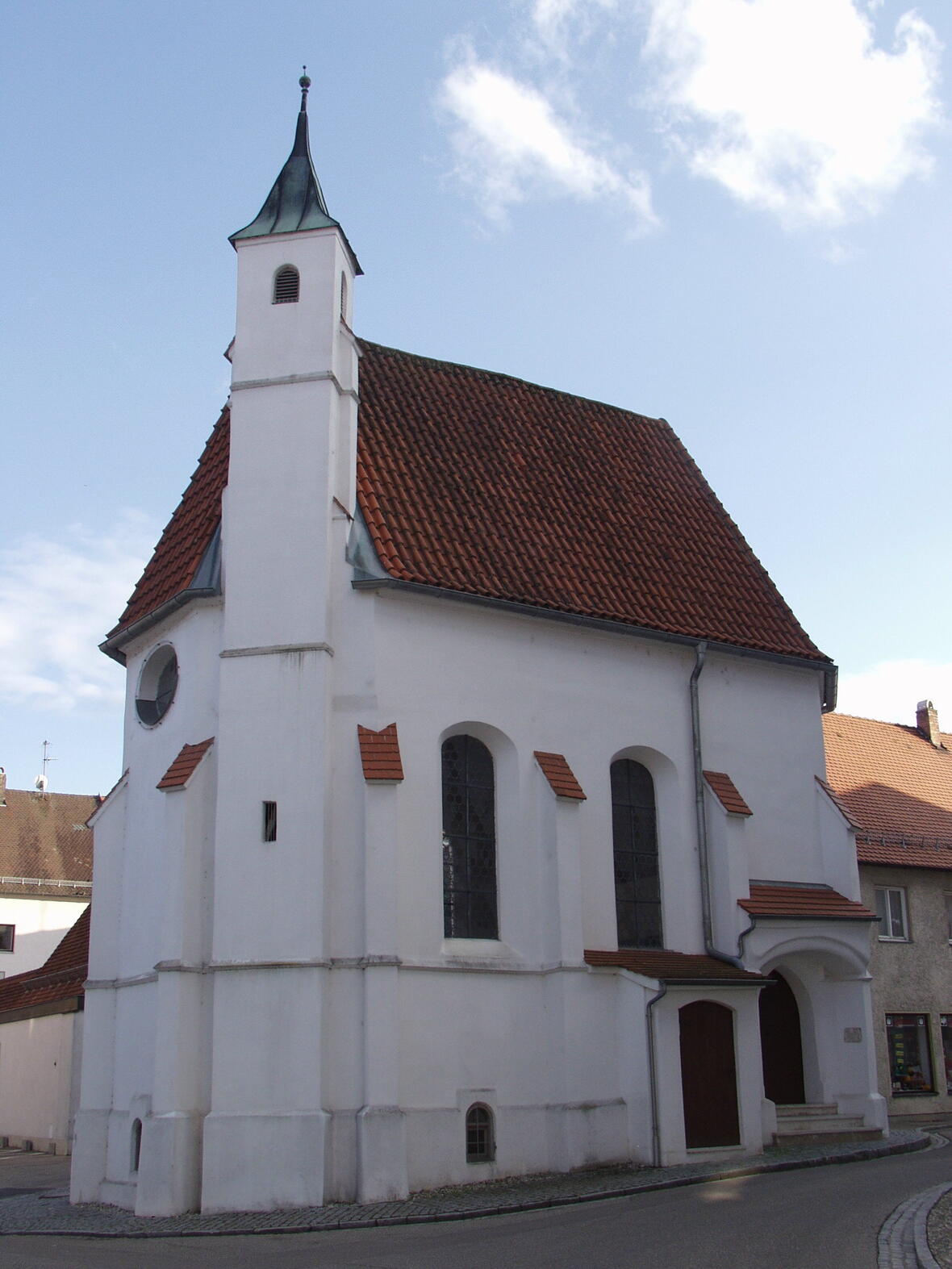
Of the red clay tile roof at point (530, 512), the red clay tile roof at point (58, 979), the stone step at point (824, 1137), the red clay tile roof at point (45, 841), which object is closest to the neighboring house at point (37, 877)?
the red clay tile roof at point (45, 841)

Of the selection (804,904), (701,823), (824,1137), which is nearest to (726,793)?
(701,823)

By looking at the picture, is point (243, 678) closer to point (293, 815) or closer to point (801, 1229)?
point (293, 815)

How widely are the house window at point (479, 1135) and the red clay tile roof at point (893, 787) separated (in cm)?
1288

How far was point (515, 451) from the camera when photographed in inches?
850

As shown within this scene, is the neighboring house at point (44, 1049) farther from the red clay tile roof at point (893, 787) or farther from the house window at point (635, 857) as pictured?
the red clay tile roof at point (893, 787)

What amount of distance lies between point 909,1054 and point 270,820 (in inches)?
638

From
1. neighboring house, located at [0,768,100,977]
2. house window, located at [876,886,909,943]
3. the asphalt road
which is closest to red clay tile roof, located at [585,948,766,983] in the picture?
the asphalt road

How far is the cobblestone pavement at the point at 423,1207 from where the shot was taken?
13.6m

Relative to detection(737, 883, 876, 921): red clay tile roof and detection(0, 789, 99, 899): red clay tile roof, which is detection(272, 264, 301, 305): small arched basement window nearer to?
detection(737, 883, 876, 921): red clay tile roof

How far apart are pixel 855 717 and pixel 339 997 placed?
68.9ft

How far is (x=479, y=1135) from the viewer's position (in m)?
15.9

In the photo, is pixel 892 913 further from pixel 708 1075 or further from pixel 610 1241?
pixel 610 1241

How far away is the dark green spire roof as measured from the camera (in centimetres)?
1842

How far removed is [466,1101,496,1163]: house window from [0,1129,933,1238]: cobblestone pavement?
32cm
